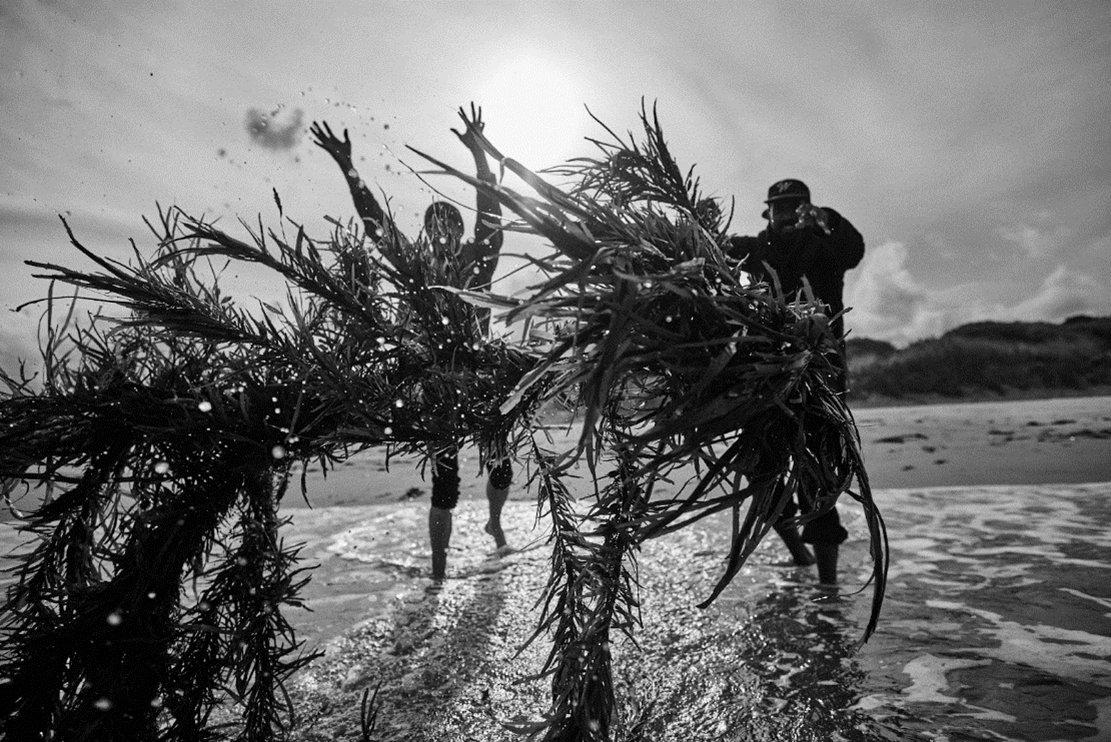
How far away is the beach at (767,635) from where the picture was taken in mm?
2066

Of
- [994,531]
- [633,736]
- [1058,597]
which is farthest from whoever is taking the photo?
[994,531]

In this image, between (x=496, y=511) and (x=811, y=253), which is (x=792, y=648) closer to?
(x=811, y=253)

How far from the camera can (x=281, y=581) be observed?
157 cm

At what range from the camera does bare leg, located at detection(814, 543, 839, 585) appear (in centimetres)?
342

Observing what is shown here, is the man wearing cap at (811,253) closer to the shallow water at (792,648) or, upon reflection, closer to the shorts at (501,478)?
the shallow water at (792,648)

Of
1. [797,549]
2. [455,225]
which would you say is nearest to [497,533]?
[797,549]

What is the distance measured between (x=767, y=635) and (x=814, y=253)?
7.18 feet

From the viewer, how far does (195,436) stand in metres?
1.46

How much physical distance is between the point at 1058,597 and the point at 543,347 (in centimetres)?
374

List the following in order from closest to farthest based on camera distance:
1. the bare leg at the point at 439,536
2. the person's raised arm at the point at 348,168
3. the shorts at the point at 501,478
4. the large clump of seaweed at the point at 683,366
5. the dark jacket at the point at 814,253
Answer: the large clump of seaweed at the point at 683,366 < the person's raised arm at the point at 348,168 < the dark jacket at the point at 814,253 < the shorts at the point at 501,478 < the bare leg at the point at 439,536

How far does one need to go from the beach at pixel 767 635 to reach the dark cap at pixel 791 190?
190 cm

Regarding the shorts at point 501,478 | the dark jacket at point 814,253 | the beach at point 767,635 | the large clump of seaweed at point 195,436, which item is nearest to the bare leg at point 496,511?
the beach at point 767,635

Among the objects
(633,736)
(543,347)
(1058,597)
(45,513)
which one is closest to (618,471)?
(543,347)

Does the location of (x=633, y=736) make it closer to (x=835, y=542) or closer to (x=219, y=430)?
(x=219, y=430)
